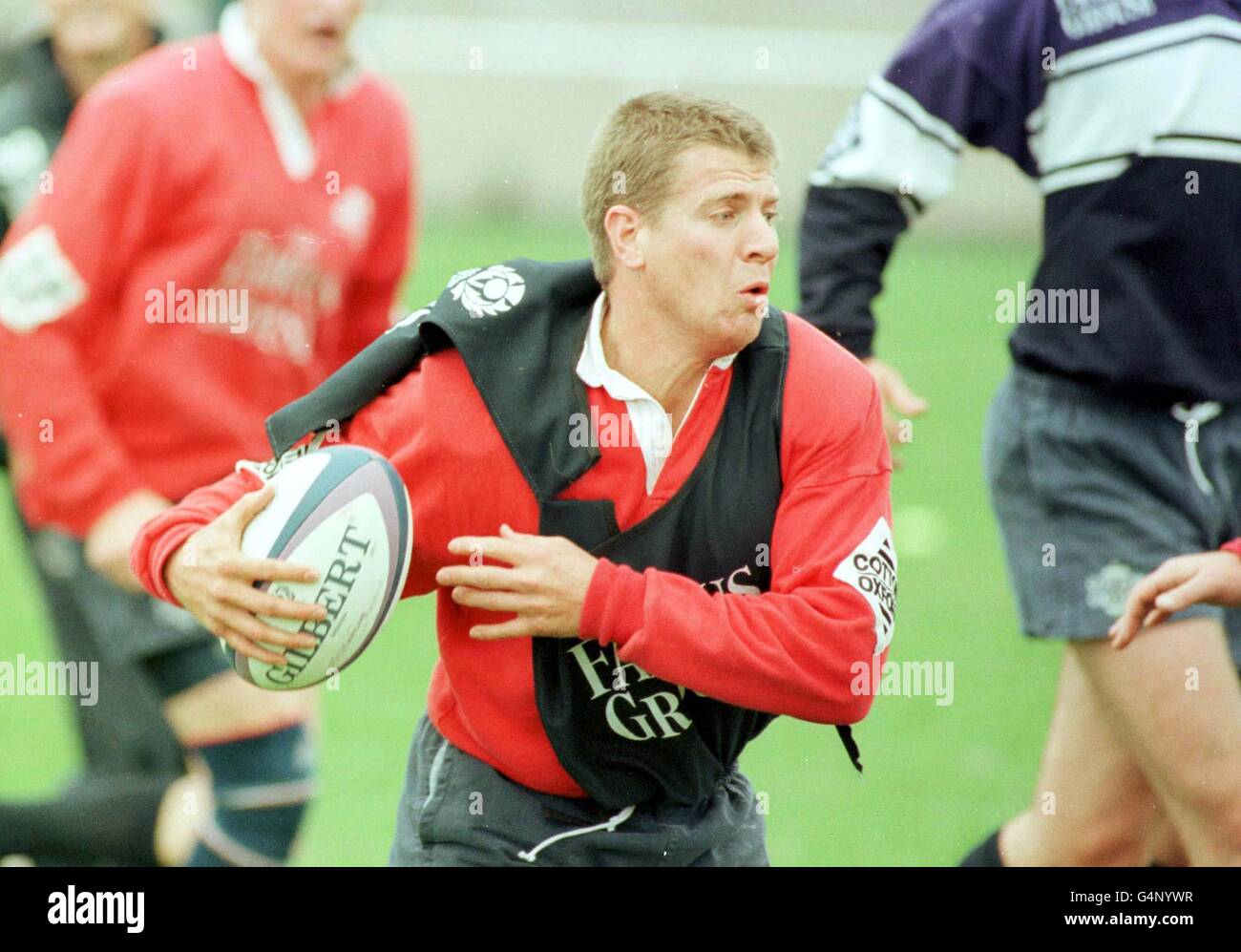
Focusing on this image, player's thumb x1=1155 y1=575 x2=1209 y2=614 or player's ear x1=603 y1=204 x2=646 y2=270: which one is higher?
player's ear x1=603 y1=204 x2=646 y2=270

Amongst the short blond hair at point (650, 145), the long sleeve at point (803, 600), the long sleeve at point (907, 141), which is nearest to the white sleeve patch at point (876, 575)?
the long sleeve at point (803, 600)

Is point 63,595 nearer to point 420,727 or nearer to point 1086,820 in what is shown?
point 420,727

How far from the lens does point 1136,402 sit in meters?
3.50

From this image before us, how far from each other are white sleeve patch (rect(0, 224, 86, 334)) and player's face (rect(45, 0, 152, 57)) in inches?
38.8

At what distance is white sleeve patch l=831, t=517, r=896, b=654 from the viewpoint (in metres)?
2.81

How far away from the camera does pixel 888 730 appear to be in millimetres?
5895

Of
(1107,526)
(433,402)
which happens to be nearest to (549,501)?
(433,402)

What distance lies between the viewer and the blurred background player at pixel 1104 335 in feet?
11.1

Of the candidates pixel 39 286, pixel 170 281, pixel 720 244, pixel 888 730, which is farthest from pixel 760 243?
pixel 888 730

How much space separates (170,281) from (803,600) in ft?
6.51

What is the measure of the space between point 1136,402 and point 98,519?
2199 mm

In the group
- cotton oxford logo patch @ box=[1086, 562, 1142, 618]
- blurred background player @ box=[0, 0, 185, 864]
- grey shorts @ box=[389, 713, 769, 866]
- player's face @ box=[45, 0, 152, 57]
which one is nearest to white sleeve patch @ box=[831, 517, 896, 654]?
grey shorts @ box=[389, 713, 769, 866]

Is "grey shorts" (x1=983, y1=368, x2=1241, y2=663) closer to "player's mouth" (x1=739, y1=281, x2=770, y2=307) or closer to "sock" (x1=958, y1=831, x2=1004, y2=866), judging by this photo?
"sock" (x1=958, y1=831, x2=1004, y2=866)

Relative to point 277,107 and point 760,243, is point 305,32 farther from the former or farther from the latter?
point 760,243
